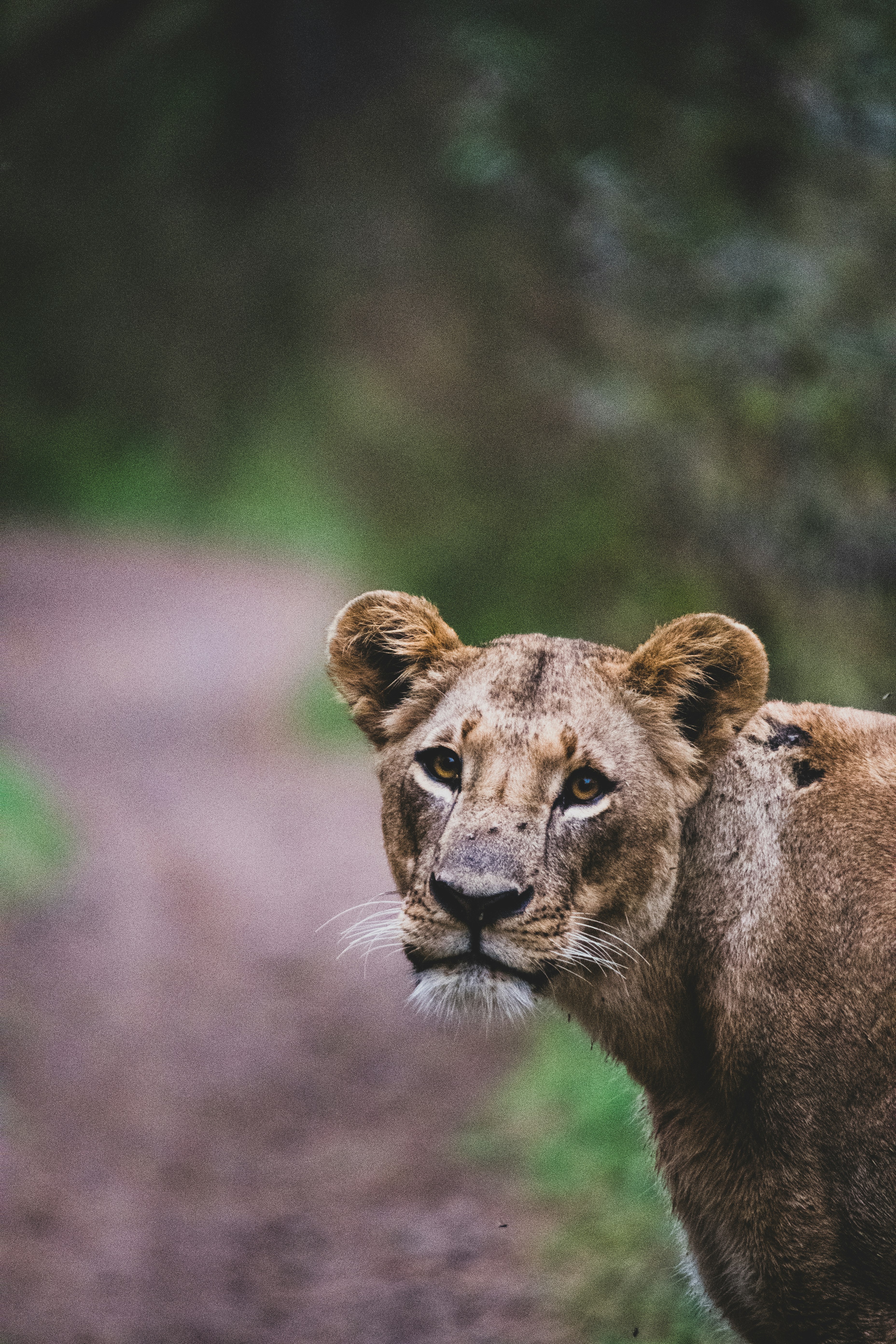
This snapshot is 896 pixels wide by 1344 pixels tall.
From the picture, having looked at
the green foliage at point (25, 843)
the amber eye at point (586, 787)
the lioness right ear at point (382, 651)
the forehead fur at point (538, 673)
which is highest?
the green foliage at point (25, 843)

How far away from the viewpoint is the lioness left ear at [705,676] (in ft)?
12.1

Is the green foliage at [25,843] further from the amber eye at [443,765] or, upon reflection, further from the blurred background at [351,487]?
the amber eye at [443,765]

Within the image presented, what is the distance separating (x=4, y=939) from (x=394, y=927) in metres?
6.10

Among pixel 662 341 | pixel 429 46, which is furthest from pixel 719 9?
pixel 429 46

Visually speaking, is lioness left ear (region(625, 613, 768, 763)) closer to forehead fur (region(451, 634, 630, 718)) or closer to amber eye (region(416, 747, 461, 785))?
forehead fur (region(451, 634, 630, 718))

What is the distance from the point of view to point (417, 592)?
14344 mm

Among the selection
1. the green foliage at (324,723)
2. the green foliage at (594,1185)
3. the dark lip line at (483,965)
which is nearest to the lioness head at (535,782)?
the dark lip line at (483,965)

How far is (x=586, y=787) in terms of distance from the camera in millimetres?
3582

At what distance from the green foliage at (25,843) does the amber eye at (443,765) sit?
627 cm

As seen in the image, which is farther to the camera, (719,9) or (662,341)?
(662,341)

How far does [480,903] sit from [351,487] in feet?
52.4

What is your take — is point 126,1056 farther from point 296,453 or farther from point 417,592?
point 296,453

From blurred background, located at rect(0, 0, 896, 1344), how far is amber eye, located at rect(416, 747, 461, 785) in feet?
8.91

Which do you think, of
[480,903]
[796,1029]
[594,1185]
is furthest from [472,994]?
[594,1185]
